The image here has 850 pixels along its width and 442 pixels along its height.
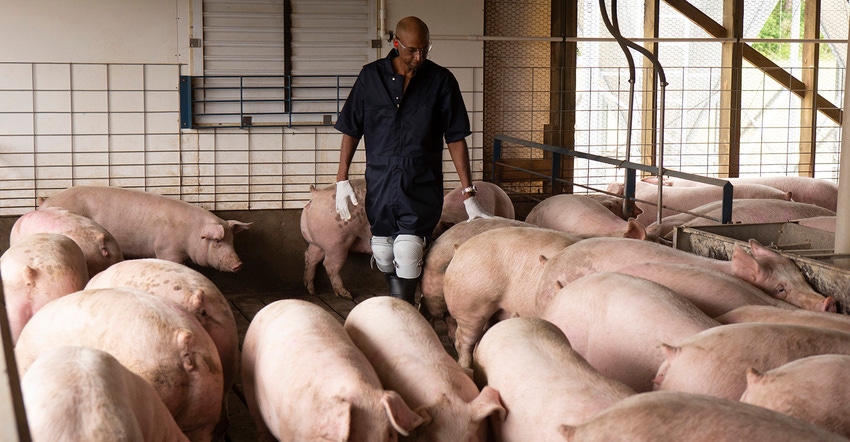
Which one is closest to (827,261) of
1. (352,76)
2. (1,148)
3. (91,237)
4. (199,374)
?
(199,374)

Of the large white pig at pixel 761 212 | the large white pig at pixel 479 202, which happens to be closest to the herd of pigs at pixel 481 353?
the large white pig at pixel 761 212

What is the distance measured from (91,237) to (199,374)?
2203mm

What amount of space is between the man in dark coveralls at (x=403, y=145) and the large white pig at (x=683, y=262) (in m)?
1.12

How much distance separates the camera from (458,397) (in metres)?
2.45

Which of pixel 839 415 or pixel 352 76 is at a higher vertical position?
pixel 352 76

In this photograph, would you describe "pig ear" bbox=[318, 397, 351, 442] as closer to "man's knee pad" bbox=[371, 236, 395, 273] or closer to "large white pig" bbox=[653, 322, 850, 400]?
"large white pig" bbox=[653, 322, 850, 400]


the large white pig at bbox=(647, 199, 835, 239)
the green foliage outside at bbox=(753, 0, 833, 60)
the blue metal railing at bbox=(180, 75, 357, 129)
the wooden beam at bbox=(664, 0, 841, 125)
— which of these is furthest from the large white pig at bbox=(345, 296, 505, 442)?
the green foliage outside at bbox=(753, 0, 833, 60)

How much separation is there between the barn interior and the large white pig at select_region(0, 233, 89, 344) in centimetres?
A: 192

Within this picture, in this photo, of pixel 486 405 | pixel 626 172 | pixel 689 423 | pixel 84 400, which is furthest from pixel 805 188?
pixel 84 400

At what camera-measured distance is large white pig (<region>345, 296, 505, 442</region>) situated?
238 centimetres

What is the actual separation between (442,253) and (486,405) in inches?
89.2

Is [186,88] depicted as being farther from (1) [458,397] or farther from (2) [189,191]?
(1) [458,397]

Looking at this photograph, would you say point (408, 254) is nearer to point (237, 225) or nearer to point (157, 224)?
point (237, 225)

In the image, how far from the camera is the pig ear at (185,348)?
269cm
